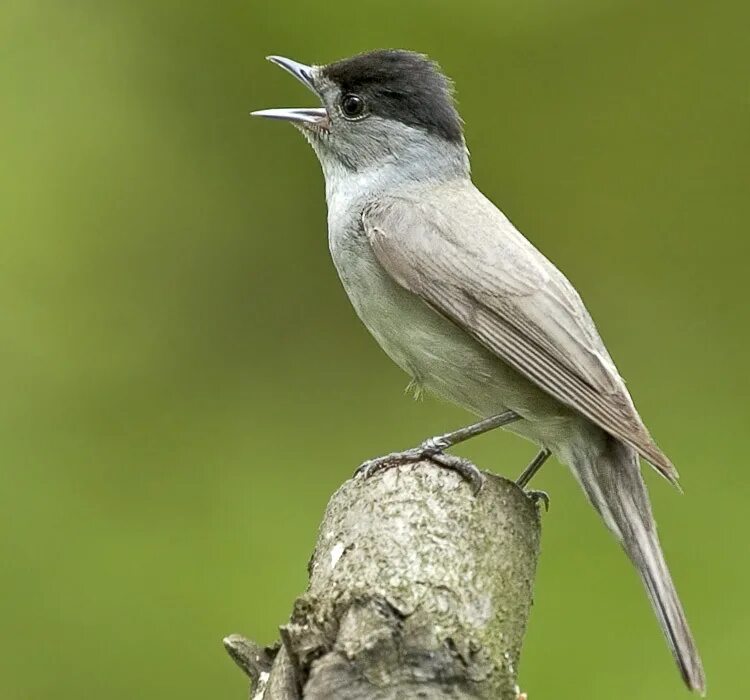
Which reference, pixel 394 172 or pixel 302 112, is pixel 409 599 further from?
pixel 302 112

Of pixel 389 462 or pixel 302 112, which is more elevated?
pixel 302 112

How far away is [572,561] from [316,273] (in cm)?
153

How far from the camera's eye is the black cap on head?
3668 mm

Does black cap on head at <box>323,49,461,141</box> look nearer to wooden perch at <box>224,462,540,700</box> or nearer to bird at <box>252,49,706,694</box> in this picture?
bird at <box>252,49,706,694</box>

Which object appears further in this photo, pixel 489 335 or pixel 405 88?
pixel 405 88

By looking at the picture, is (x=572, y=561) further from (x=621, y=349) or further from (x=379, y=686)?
(x=379, y=686)

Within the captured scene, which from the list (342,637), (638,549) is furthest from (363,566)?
(638,549)

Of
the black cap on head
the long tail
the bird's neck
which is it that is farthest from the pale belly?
the black cap on head

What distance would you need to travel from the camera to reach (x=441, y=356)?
315 cm

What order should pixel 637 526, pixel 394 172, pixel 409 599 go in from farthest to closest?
pixel 394 172
pixel 637 526
pixel 409 599

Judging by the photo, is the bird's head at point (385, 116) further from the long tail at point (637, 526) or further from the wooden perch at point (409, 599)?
the wooden perch at point (409, 599)

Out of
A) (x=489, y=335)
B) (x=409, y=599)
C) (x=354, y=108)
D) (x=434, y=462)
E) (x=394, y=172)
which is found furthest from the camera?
(x=354, y=108)

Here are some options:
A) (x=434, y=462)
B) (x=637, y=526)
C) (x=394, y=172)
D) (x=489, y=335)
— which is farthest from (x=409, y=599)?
(x=394, y=172)

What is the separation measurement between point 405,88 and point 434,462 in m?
1.40
